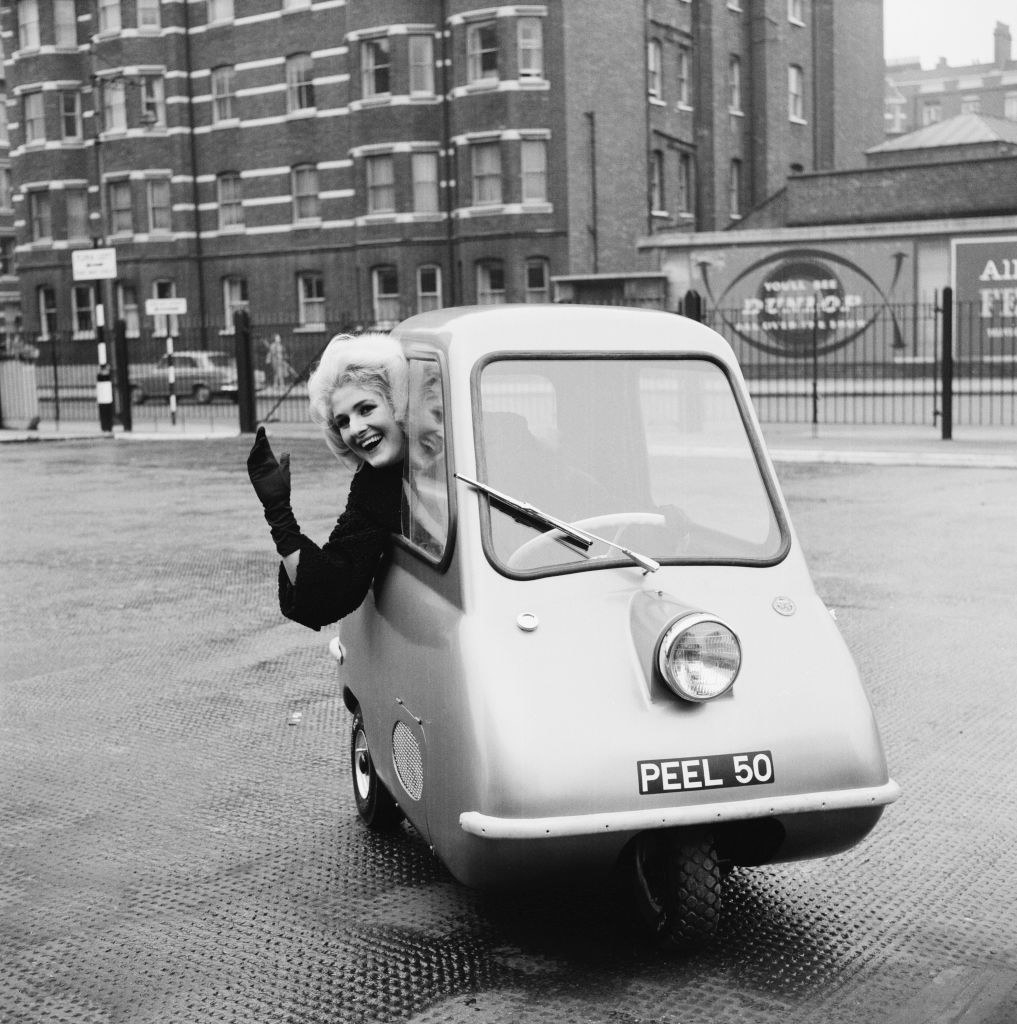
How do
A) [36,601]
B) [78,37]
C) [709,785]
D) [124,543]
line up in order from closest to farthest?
[709,785], [36,601], [124,543], [78,37]

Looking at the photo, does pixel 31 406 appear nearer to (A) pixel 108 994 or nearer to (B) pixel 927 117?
Result: (A) pixel 108 994

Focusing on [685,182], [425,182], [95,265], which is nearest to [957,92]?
[685,182]

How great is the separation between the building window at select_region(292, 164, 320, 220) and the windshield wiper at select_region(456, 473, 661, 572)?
43059 mm

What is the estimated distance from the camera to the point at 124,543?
11.8 m

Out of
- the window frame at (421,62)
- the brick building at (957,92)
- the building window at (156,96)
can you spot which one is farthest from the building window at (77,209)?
the brick building at (957,92)

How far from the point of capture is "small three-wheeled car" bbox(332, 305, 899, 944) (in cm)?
342

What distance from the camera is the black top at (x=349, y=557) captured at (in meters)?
4.14

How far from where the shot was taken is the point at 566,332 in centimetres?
399

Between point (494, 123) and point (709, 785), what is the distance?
130 feet

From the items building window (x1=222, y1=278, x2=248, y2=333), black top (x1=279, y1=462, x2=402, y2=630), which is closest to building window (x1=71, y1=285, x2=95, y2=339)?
building window (x1=222, y1=278, x2=248, y2=333)

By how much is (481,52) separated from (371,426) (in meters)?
39.1

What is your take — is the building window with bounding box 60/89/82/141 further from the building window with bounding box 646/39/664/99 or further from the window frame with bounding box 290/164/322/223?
the building window with bounding box 646/39/664/99

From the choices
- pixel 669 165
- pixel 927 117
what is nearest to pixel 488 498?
pixel 669 165

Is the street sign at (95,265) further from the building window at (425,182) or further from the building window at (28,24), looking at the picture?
the building window at (28,24)
